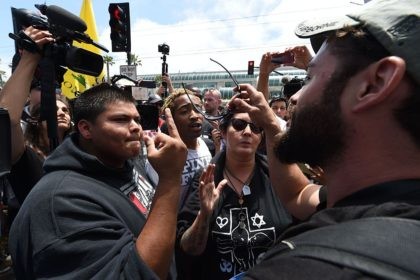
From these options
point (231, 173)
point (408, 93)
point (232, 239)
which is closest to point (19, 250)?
point (232, 239)

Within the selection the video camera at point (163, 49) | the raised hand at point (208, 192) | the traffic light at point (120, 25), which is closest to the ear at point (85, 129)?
the raised hand at point (208, 192)

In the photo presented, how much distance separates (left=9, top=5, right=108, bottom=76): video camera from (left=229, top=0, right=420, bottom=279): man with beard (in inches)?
50.2

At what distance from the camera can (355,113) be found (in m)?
0.98

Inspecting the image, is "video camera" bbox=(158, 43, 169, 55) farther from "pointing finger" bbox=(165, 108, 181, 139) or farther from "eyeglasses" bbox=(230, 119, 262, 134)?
"pointing finger" bbox=(165, 108, 181, 139)

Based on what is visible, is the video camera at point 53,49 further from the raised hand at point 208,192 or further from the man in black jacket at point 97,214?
the raised hand at point 208,192

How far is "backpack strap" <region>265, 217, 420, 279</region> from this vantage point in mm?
658

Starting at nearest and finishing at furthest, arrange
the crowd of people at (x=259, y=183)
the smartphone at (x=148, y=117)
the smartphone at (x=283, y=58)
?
the crowd of people at (x=259, y=183), the smartphone at (x=148, y=117), the smartphone at (x=283, y=58)

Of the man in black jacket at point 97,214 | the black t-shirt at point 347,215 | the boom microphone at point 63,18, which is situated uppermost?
the boom microphone at point 63,18

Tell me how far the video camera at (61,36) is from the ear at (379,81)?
1.52 meters

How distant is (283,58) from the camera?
243 cm

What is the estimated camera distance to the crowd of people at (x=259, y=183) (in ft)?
2.52

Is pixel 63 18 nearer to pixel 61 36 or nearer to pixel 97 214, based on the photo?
pixel 61 36

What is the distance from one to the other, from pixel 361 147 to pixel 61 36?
1.71m

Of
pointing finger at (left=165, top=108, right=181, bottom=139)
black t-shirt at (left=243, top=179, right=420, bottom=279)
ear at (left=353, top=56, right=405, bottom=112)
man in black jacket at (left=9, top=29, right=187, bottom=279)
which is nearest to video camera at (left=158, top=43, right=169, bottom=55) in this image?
man in black jacket at (left=9, top=29, right=187, bottom=279)
